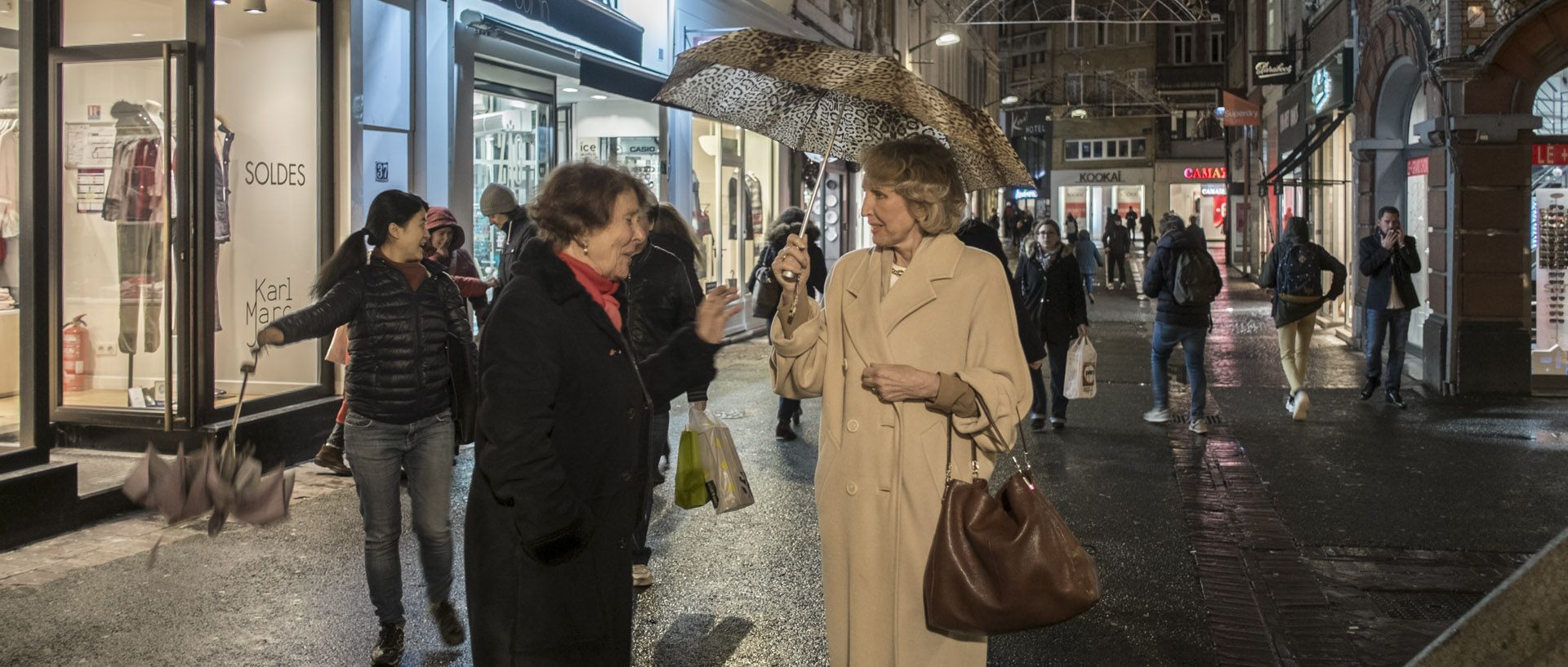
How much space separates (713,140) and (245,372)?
1462 centimetres

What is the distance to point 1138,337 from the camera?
1875cm

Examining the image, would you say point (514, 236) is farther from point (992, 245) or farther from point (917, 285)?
point (917, 285)

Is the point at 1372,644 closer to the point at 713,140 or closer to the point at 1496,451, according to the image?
the point at 1496,451

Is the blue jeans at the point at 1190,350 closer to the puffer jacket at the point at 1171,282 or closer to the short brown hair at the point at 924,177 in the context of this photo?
the puffer jacket at the point at 1171,282

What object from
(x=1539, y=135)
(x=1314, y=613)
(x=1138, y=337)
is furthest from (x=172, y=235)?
(x=1138, y=337)

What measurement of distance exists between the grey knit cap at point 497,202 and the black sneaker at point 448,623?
3986 mm

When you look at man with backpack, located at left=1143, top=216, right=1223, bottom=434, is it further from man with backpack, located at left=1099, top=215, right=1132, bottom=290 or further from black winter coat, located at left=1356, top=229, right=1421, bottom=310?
man with backpack, located at left=1099, top=215, right=1132, bottom=290

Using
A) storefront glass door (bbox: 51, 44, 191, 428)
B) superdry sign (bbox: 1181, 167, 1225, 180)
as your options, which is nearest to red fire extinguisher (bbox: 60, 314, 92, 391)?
storefront glass door (bbox: 51, 44, 191, 428)

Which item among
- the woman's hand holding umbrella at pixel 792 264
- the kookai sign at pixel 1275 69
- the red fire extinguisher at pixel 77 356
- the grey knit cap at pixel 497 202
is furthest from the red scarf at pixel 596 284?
the kookai sign at pixel 1275 69

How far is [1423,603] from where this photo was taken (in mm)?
5738

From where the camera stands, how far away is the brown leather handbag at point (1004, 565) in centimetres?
309

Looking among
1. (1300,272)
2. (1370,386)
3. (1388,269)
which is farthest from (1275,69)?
(1300,272)

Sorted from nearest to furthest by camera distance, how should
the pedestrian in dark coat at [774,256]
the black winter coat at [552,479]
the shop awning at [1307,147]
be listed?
1. the black winter coat at [552,479]
2. the pedestrian in dark coat at [774,256]
3. the shop awning at [1307,147]

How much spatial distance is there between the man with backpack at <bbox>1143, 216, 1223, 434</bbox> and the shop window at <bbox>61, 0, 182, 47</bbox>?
24.2ft
